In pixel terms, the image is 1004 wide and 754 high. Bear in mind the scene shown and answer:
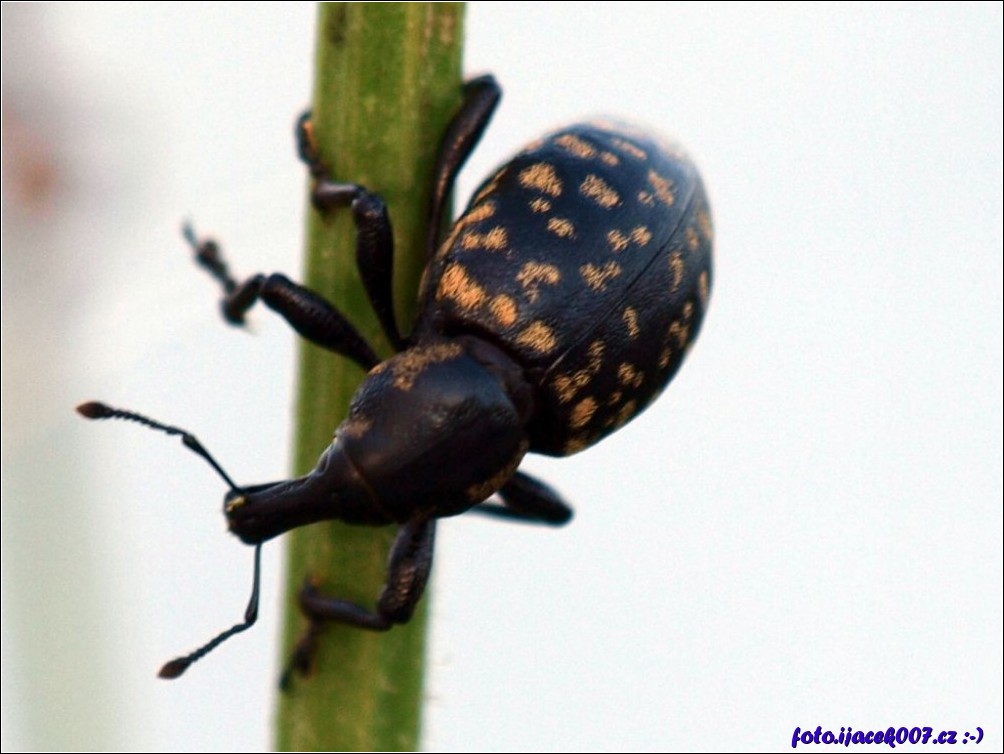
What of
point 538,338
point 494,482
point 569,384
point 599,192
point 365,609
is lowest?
point 365,609

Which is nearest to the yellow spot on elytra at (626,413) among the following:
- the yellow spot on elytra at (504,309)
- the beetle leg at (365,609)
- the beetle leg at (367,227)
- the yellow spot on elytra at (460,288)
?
the yellow spot on elytra at (504,309)

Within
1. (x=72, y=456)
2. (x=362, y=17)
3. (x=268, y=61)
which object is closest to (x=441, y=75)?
(x=362, y=17)

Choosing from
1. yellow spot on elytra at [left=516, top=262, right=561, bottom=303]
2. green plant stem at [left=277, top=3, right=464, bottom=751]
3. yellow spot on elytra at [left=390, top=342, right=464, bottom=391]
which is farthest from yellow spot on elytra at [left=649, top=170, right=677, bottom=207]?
green plant stem at [left=277, top=3, right=464, bottom=751]

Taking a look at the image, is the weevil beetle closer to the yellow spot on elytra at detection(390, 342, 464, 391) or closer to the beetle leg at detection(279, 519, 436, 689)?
the yellow spot on elytra at detection(390, 342, 464, 391)

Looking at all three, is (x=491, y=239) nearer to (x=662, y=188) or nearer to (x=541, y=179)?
(x=541, y=179)

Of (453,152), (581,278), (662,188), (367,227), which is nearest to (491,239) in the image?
(581,278)

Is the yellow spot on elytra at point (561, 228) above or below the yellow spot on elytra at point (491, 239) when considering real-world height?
above

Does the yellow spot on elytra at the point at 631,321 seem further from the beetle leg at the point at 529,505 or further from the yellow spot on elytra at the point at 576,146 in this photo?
the beetle leg at the point at 529,505
